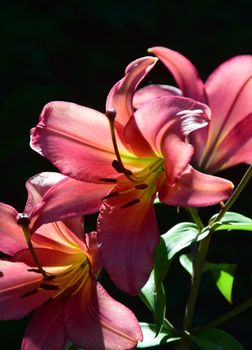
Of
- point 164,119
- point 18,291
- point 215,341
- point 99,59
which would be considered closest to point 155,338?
point 215,341

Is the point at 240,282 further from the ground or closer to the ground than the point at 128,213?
closer to the ground

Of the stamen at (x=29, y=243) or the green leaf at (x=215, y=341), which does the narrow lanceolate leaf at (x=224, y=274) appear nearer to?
the green leaf at (x=215, y=341)

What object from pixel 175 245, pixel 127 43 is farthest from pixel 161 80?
pixel 175 245

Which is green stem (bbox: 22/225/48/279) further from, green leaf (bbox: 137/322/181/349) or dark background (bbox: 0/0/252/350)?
dark background (bbox: 0/0/252/350)

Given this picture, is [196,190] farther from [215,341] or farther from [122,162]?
[215,341]

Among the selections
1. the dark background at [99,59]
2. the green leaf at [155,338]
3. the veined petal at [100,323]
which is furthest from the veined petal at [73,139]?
the dark background at [99,59]

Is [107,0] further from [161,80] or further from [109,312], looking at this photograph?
[109,312]
